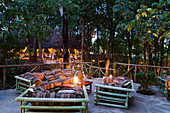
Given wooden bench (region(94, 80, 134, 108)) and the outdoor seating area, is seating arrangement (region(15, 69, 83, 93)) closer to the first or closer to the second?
the outdoor seating area

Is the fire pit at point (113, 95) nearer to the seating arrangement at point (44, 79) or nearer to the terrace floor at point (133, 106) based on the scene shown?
the terrace floor at point (133, 106)

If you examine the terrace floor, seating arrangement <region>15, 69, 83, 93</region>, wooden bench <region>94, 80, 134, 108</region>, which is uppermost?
seating arrangement <region>15, 69, 83, 93</region>

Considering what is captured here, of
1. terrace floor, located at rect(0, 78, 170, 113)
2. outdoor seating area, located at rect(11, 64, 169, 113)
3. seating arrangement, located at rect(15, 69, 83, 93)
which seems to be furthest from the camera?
seating arrangement, located at rect(15, 69, 83, 93)

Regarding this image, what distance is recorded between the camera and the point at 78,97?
234 cm

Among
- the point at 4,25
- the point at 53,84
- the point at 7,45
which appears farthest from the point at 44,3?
the point at 53,84

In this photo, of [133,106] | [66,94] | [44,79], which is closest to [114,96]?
[133,106]

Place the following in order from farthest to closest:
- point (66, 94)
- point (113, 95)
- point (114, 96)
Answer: point (114, 96)
point (113, 95)
point (66, 94)

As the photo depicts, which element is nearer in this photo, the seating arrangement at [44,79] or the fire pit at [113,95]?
the fire pit at [113,95]

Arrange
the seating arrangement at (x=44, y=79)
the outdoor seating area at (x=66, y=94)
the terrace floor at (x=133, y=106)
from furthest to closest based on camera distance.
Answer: the seating arrangement at (x=44, y=79), the terrace floor at (x=133, y=106), the outdoor seating area at (x=66, y=94)

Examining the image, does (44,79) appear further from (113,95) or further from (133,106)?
(133,106)

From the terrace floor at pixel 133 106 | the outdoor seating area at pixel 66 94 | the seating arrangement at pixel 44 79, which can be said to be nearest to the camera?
the outdoor seating area at pixel 66 94

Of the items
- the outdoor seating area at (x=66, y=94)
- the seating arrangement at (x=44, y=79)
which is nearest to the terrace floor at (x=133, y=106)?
the outdoor seating area at (x=66, y=94)

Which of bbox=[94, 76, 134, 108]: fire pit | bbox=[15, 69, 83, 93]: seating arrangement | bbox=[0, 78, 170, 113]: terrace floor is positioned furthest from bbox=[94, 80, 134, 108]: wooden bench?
bbox=[15, 69, 83, 93]: seating arrangement

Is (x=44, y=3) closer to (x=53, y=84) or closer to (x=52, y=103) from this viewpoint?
(x=53, y=84)
